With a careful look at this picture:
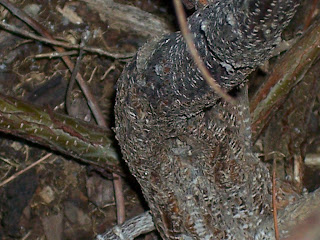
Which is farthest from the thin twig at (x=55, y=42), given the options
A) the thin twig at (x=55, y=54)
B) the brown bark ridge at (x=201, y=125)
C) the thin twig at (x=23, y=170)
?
the brown bark ridge at (x=201, y=125)

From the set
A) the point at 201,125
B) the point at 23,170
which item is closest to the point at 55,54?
the point at 23,170

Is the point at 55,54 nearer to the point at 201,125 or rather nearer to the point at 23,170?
the point at 23,170

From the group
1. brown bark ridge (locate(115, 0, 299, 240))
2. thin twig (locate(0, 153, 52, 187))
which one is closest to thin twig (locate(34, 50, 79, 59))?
thin twig (locate(0, 153, 52, 187))

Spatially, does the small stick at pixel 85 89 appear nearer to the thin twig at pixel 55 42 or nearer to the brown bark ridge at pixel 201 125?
the thin twig at pixel 55 42

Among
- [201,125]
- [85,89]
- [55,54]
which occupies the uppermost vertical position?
[55,54]

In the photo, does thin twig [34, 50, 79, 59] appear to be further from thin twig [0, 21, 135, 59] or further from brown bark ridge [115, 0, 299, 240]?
brown bark ridge [115, 0, 299, 240]

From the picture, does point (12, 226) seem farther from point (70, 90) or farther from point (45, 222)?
point (70, 90)

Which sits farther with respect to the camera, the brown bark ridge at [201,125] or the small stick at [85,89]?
the small stick at [85,89]

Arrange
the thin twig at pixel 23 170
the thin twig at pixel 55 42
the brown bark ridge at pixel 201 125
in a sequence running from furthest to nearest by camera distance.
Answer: the thin twig at pixel 23 170 < the thin twig at pixel 55 42 < the brown bark ridge at pixel 201 125

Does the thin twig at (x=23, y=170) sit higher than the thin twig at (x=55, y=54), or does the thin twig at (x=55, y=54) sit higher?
the thin twig at (x=55, y=54)
